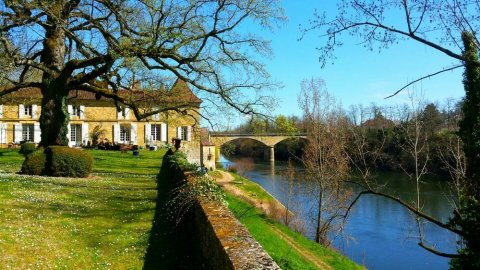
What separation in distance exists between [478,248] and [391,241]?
554 inches

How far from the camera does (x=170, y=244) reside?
24.2ft

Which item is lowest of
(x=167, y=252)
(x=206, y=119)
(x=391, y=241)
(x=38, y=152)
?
(x=391, y=241)

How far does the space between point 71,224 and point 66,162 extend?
7394 mm

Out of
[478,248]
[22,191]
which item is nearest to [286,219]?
[22,191]

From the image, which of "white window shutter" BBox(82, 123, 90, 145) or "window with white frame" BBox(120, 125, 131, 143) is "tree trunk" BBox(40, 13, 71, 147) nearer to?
"white window shutter" BBox(82, 123, 90, 145)

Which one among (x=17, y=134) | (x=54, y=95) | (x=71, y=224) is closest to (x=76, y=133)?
(x=17, y=134)

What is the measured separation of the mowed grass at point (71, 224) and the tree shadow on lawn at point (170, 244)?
6.1 inches

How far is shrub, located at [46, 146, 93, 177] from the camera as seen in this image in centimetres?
1464

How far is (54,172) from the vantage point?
14.6 meters

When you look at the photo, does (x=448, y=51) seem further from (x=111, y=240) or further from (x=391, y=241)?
(x=391, y=241)

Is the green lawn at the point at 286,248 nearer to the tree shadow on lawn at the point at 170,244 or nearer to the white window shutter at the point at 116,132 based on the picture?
the tree shadow on lawn at the point at 170,244

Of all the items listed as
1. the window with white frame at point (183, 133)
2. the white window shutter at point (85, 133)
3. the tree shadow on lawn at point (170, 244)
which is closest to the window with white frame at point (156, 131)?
the window with white frame at point (183, 133)

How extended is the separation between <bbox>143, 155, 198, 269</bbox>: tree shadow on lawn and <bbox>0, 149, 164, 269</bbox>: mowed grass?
155 millimetres

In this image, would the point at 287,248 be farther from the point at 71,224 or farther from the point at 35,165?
the point at 35,165
